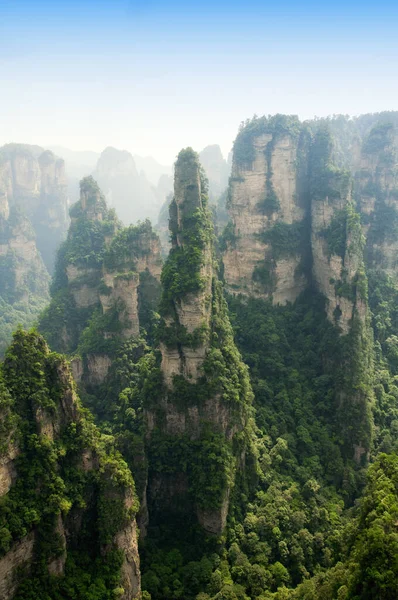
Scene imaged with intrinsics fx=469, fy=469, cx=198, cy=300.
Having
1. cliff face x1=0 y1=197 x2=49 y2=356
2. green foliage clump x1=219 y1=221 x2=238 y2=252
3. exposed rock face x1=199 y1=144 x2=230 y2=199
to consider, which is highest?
exposed rock face x1=199 y1=144 x2=230 y2=199

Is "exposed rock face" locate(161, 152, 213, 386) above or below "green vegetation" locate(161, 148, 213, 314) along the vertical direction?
below

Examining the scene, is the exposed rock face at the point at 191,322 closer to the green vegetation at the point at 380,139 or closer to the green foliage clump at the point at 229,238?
the green foliage clump at the point at 229,238

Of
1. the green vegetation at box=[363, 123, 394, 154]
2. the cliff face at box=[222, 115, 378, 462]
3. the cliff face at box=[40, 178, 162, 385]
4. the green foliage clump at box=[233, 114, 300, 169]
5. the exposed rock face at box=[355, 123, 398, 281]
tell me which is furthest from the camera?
the green vegetation at box=[363, 123, 394, 154]

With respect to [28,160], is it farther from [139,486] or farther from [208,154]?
[139,486]

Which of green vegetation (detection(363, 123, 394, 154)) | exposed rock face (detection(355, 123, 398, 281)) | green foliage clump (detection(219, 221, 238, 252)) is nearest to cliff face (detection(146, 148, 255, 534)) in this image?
green foliage clump (detection(219, 221, 238, 252))

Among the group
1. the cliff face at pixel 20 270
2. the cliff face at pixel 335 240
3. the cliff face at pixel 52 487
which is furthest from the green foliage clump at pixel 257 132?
the cliff face at pixel 20 270

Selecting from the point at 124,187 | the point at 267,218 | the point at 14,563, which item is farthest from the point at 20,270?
the point at 14,563

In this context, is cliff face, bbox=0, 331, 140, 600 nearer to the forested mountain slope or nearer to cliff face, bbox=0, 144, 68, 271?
the forested mountain slope
